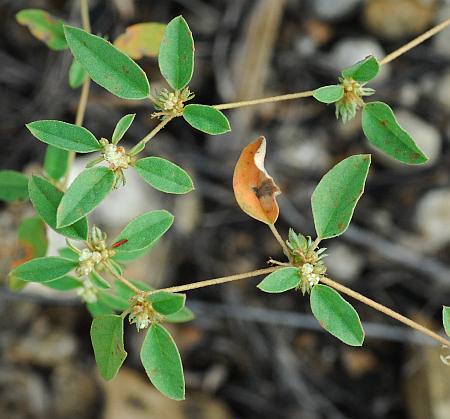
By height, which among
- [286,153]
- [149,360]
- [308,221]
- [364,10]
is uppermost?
[364,10]

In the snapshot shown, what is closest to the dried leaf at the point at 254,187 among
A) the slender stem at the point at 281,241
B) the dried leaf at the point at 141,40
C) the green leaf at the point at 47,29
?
the slender stem at the point at 281,241

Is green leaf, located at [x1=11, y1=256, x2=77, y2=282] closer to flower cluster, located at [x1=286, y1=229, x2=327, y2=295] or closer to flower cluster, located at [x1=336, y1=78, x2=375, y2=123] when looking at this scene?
flower cluster, located at [x1=286, y1=229, x2=327, y2=295]

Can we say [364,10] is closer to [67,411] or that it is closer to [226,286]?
[226,286]

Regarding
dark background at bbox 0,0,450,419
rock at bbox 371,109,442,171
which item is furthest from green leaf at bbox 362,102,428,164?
rock at bbox 371,109,442,171

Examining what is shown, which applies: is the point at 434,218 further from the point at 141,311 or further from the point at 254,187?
the point at 141,311

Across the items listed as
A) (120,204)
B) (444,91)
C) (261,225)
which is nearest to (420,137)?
(444,91)

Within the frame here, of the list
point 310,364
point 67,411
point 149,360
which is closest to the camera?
point 149,360

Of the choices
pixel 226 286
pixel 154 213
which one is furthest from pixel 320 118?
pixel 154 213

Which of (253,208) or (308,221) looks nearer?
(253,208)
